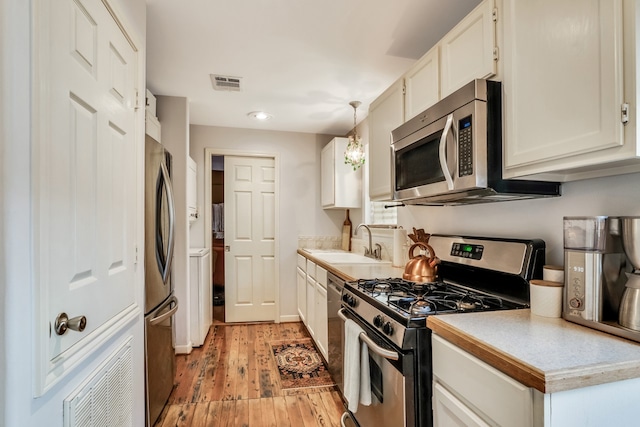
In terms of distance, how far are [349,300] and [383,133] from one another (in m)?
1.20

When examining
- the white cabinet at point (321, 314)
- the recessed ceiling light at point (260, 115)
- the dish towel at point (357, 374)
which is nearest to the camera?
the dish towel at point (357, 374)

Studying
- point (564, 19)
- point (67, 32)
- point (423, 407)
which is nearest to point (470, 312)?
point (423, 407)

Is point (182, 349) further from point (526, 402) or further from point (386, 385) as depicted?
point (526, 402)

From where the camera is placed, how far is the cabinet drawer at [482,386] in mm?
818

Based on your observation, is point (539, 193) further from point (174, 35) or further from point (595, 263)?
point (174, 35)

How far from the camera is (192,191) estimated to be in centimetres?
333

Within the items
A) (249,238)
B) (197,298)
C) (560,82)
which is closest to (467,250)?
(560,82)

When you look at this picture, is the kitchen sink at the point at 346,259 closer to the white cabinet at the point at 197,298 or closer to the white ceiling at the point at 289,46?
the white cabinet at the point at 197,298

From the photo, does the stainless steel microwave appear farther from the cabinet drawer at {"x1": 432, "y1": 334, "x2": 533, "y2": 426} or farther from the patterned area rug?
the patterned area rug

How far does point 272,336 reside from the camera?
353 cm

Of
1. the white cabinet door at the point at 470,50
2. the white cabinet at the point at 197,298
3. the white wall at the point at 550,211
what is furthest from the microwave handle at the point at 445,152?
the white cabinet at the point at 197,298

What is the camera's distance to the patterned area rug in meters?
2.50

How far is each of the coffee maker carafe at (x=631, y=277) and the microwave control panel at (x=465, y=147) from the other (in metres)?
0.51

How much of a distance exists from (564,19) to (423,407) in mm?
1431
